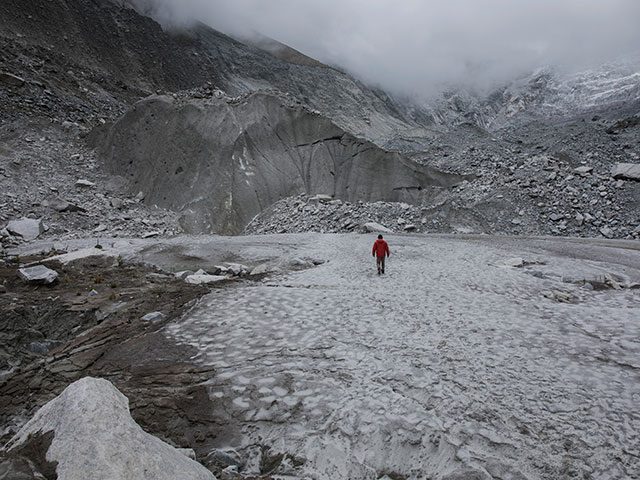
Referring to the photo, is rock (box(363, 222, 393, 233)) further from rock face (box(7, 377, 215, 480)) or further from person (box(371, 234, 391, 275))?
rock face (box(7, 377, 215, 480))

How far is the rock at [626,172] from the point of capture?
27.3 metres

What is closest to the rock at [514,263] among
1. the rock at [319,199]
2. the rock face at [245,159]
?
the rock at [319,199]

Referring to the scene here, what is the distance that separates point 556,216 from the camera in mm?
24844

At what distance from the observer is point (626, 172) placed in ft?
91.1

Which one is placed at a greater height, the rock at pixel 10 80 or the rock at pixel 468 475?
the rock at pixel 10 80

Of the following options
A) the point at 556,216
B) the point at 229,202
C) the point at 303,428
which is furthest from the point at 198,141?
the point at 303,428

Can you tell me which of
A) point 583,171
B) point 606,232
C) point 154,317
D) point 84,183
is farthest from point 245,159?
point 154,317

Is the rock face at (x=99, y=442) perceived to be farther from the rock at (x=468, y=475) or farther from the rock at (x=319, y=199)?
the rock at (x=319, y=199)

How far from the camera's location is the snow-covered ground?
466cm

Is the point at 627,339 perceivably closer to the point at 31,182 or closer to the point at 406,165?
the point at 406,165

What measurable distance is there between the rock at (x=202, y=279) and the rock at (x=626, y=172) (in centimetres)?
2780

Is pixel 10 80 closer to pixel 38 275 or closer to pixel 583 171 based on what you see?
pixel 38 275

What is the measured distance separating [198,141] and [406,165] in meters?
15.6

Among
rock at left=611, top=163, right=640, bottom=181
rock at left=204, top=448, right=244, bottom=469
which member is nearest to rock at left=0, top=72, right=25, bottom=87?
rock at left=204, top=448, right=244, bottom=469
